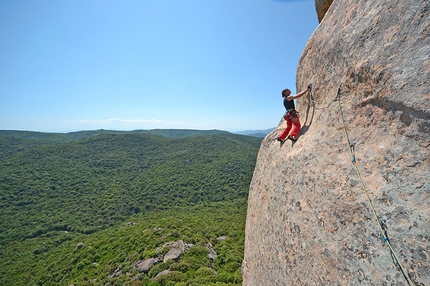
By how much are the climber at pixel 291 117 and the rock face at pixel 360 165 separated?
37 centimetres

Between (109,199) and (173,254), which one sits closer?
(173,254)

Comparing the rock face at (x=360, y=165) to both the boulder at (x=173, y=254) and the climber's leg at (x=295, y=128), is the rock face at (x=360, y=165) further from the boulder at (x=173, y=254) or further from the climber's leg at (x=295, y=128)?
the boulder at (x=173, y=254)

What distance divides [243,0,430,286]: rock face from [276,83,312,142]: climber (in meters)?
0.37

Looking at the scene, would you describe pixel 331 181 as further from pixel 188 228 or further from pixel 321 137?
pixel 188 228

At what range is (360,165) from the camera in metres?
4.23

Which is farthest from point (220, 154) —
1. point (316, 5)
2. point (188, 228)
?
point (316, 5)

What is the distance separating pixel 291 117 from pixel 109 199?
378 ft

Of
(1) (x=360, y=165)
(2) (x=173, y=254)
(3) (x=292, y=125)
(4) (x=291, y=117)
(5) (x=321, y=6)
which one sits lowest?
(2) (x=173, y=254)

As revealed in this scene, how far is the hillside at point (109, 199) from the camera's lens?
53.7m

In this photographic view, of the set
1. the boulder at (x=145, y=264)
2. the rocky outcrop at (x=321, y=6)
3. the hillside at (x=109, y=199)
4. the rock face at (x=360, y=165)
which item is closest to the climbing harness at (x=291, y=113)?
the rock face at (x=360, y=165)

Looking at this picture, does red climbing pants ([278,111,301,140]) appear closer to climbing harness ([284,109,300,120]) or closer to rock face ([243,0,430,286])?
climbing harness ([284,109,300,120])

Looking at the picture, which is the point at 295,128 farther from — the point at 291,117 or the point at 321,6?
the point at 321,6

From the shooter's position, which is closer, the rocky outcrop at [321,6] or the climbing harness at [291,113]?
the climbing harness at [291,113]

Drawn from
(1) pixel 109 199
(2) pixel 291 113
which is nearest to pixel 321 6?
(2) pixel 291 113
